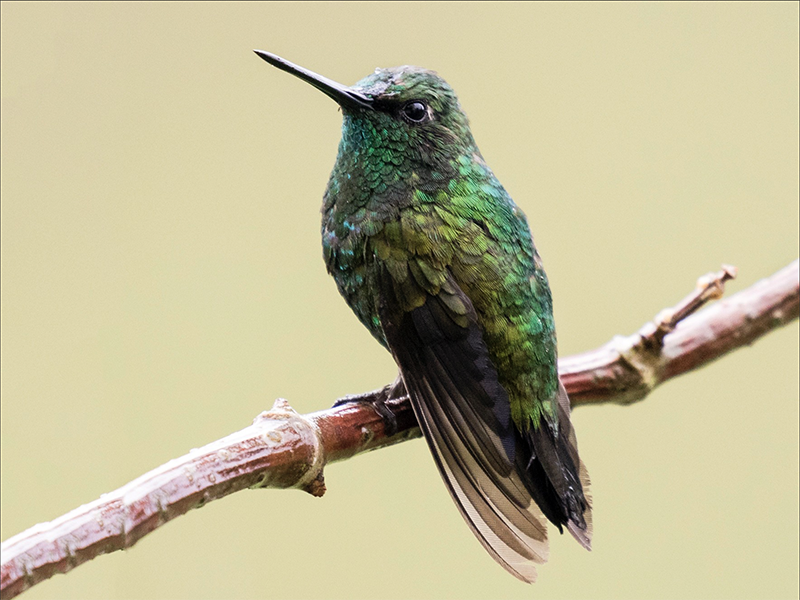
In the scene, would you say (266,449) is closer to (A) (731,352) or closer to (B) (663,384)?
(B) (663,384)

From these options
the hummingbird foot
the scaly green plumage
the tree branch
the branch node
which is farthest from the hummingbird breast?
the branch node

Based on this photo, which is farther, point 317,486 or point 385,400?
point 385,400

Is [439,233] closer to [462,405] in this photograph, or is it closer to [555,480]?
[462,405]

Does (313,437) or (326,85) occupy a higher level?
(326,85)

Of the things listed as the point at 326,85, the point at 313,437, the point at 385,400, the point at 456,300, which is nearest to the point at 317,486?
the point at 313,437

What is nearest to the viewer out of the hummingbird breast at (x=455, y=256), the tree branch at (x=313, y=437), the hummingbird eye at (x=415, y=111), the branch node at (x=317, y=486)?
the tree branch at (x=313, y=437)

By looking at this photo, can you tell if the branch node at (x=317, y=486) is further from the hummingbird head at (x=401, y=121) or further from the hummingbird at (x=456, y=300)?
the hummingbird head at (x=401, y=121)

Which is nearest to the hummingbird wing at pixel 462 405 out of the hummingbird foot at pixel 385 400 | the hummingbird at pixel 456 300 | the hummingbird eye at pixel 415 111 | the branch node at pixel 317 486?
the hummingbird at pixel 456 300
